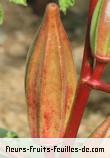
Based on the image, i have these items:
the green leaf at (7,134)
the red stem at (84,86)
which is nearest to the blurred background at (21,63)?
the green leaf at (7,134)

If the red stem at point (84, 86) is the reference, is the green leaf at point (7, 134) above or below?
below

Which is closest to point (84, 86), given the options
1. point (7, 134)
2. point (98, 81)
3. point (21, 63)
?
point (98, 81)

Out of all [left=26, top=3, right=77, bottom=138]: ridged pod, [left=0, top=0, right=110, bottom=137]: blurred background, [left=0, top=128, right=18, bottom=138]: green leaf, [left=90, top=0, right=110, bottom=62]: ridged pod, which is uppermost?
[left=90, top=0, right=110, bottom=62]: ridged pod

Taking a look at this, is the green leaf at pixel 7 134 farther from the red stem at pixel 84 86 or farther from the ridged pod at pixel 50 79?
the red stem at pixel 84 86

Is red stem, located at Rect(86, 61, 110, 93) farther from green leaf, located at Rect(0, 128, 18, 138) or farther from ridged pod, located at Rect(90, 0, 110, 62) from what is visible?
green leaf, located at Rect(0, 128, 18, 138)

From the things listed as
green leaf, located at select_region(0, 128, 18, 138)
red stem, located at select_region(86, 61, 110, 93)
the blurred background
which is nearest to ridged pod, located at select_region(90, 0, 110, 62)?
red stem, located at select_region(86, 61, 110, 93)

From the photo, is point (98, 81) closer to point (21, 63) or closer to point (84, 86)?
point (84, 86)
